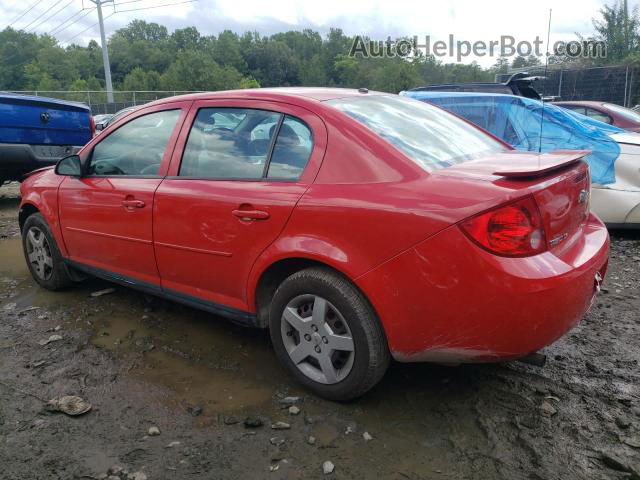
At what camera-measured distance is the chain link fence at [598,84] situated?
21594mm

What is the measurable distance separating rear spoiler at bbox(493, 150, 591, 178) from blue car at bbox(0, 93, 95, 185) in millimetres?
6429

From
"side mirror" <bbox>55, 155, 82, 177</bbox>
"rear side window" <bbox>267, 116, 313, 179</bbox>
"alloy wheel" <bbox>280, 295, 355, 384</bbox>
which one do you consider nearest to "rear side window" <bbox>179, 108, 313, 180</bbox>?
"rear side window" <bbox>267, 116, 313, 179</bbox>

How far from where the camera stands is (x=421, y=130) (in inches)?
112

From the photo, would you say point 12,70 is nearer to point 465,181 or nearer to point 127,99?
point 127,99

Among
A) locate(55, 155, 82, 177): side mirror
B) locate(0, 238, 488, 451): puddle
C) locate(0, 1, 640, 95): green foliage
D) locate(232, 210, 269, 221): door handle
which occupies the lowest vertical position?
locate(0, 238, 488, 451): puddle

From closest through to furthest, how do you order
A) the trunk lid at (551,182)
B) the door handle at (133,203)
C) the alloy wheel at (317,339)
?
1. the trunk lid at (551,182)
2. the alloy wheel at (317,339)
3. the door handle at (133,203)

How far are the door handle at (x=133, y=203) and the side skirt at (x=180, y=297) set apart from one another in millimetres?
517

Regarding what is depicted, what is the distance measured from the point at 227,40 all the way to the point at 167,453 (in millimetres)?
79940

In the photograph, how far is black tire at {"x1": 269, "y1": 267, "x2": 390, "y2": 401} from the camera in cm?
241

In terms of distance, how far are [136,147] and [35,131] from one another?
180 inches

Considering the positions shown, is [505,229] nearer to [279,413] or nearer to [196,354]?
[279,413]

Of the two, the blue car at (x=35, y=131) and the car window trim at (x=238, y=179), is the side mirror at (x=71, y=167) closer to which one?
the car window trim at (x=238, y=179)

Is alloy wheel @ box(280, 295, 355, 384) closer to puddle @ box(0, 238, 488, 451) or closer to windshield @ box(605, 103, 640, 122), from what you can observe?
puddle @ box(0, 238, 488, 451)

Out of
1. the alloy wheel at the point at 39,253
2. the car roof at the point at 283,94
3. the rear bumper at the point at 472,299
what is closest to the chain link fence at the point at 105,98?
the alloy wheel at the point at 39,253
